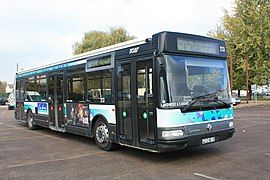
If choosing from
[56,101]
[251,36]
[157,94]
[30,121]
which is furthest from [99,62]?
[251,36]

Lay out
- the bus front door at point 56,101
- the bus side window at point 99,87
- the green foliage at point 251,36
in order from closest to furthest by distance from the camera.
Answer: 1. the bus side window at point 99,87
2. the bus front door at point 56,101
3. the green foliage at point 251,36

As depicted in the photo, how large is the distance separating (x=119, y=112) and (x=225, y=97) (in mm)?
2790

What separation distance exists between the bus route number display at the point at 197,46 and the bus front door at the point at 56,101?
19.0 ft

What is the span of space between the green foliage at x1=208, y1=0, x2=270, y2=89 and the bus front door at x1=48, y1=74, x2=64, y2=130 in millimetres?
28161

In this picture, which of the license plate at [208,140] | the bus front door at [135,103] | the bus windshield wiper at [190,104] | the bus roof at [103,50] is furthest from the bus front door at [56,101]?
the license plate at [208,140]

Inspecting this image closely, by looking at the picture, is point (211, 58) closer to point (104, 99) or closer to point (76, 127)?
point (104, 99)

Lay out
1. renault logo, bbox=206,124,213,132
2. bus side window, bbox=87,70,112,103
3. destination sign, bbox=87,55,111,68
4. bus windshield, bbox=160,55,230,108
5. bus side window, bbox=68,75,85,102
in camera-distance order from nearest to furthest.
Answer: bus windshield, bbox=160,55,230,108 < renault logo, bbox=206,124,213,132 < bus side window, bbox=87,70,112,103 < destination sign, bbox=87,55,111,68 < bus side window, bbox=68,75,85,102

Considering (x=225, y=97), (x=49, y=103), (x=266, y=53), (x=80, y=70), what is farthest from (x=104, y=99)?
(x=266, y=53)

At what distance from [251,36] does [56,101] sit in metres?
30.4

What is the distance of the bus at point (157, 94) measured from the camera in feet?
24.6

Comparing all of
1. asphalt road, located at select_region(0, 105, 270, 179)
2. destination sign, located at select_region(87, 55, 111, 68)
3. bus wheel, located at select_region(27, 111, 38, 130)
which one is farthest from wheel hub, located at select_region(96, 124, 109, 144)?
bus wheel, located at select_region(27, 111, 38, 130)

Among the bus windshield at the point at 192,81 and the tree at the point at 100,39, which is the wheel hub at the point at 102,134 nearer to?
the bus windshield at the point at 192,81

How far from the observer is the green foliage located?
37.4m

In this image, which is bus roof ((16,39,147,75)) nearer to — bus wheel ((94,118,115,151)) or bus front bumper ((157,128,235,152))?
bus wheel ((94,118,115,151))
